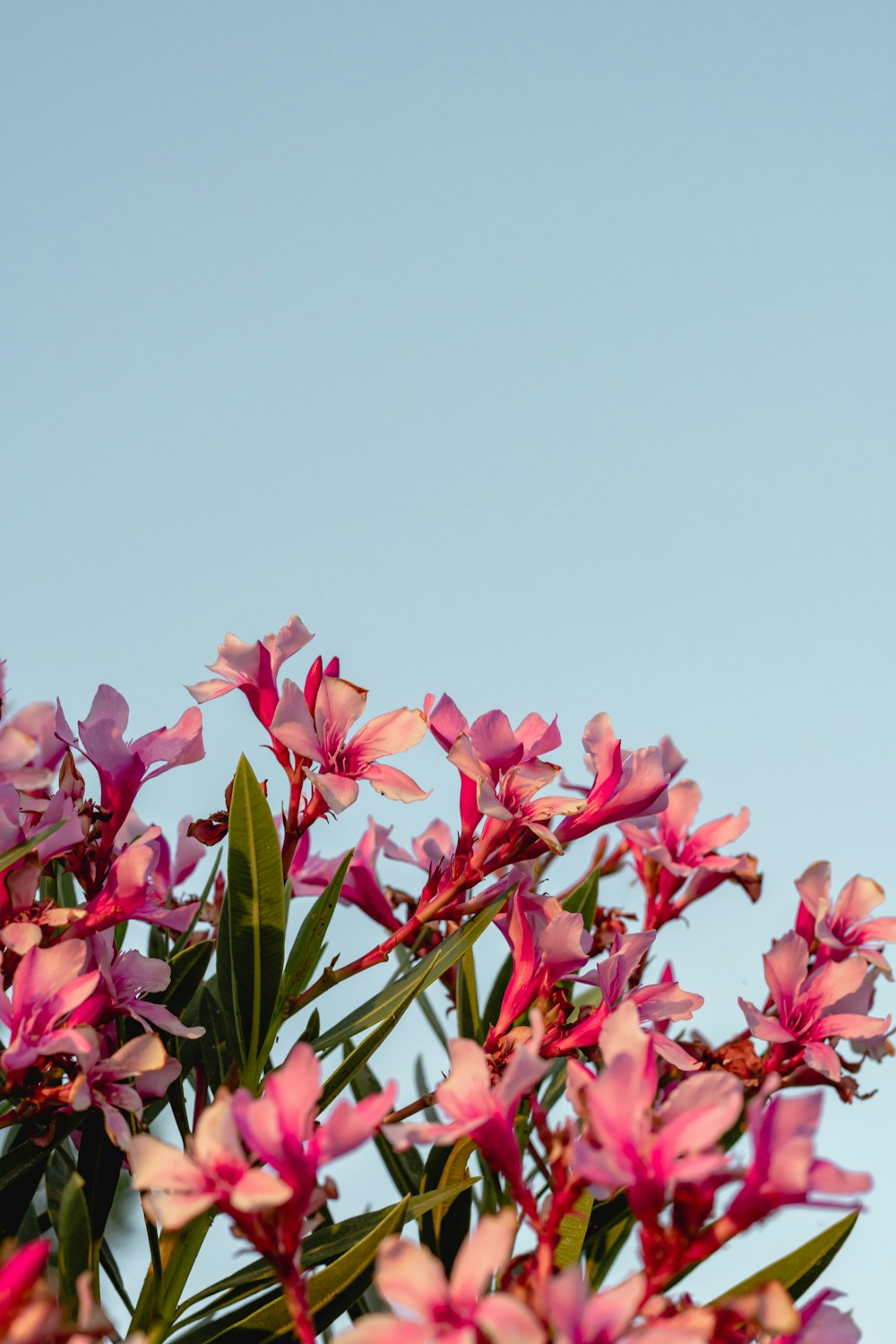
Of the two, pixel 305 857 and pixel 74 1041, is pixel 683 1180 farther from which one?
pixel 305 857

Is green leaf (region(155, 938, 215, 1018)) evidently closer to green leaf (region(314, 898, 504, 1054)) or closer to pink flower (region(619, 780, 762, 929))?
green leaf (region(314, 898, 504, 1054))

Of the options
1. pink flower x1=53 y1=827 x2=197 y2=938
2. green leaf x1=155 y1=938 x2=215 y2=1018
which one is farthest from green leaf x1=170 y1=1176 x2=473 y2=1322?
pink flower x1=53 y1=827 x2=197 y2=938

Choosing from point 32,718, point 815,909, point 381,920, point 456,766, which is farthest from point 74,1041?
point 815,909

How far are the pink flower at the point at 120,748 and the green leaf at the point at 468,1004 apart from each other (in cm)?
60

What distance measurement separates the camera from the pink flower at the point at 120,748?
1416mm

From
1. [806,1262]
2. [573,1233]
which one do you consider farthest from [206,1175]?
[806,1262]

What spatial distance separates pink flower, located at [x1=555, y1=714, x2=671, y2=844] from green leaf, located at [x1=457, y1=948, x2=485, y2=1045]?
437 millimetres

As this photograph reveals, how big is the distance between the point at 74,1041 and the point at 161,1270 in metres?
0.40

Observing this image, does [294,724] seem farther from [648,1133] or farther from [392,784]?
[648,1133]

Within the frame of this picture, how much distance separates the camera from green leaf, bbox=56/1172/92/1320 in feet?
3.66

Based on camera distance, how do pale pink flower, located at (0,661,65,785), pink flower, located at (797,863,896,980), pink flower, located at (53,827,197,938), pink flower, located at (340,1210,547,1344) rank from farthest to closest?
pink flower, located at (797,863,896,980)
pink flower, located at (53,827,197,938)
pale pink flower, located at (0,661,65,785)
pink flower, located at (340,1210,547,1344)

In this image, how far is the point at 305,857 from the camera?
1.92 metres

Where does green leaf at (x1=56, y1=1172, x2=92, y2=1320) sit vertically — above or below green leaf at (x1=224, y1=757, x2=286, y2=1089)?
below

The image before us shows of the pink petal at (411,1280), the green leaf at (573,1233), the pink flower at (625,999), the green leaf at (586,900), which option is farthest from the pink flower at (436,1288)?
the green leaf at (586,900)
